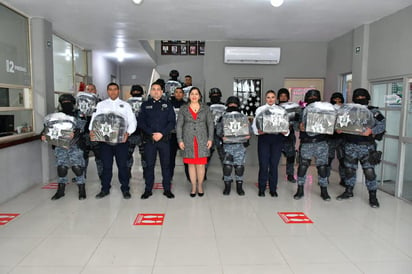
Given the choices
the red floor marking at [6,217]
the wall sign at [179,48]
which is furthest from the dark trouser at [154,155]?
Answer: the wall sign at [179,48]

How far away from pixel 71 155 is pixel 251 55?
407 cm

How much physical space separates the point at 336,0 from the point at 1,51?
456 centimetres

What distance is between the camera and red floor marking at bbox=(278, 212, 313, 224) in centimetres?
345

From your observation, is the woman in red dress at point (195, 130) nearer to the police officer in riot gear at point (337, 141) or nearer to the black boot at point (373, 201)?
the police officer in riot gear at point (337, 141)

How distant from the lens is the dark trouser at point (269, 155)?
4234mm

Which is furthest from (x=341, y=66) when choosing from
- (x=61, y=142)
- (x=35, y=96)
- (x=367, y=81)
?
(x=35, y=96)

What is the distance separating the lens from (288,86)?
6.83 metres

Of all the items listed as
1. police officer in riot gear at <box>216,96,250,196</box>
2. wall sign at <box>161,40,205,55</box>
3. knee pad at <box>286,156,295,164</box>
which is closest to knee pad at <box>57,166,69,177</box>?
police officer in riot gear at <box>216,96,250,196</box>

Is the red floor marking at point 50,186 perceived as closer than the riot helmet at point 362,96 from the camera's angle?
No

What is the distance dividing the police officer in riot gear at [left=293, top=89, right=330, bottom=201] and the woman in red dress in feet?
4.23

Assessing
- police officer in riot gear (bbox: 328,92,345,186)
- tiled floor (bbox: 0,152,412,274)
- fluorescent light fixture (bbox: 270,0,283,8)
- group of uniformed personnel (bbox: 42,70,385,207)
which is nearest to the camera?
tiled floor (bbox: 0,152,412,274)

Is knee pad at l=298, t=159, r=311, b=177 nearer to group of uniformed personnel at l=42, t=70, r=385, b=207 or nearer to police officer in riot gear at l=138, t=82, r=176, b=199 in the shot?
group of uniformed personnel at l=42, t=70, r=385, b=207

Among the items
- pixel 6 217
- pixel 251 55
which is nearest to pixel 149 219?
pixel 6 217

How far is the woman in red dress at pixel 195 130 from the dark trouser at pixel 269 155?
74cm
